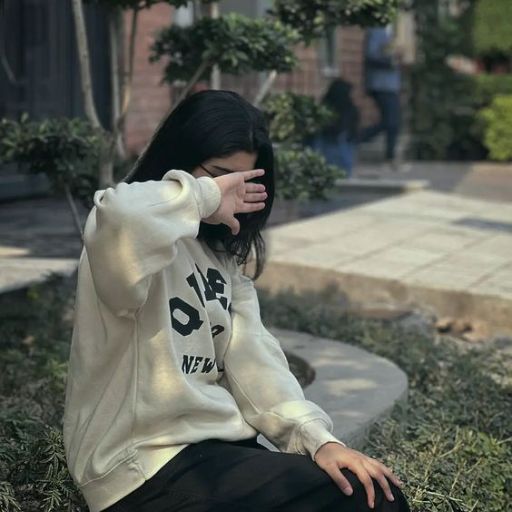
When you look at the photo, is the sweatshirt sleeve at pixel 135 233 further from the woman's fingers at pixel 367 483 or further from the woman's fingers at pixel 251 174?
the woman's fingers at pixel 367 483

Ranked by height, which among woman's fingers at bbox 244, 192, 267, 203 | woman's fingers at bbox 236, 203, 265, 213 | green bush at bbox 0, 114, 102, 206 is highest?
woman's fingers at bbox 244, 192, 267, 203

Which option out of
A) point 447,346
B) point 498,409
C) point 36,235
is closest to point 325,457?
point 498,409

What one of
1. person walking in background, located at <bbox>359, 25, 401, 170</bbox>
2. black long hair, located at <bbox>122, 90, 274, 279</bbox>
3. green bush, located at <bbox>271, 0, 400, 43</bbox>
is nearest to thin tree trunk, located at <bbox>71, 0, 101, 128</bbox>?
green bush, located at <bbox>271, 0, 400, 43</bbox>

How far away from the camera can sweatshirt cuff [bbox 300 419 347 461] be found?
8.13 feet

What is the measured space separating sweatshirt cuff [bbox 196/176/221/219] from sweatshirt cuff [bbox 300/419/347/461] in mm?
575

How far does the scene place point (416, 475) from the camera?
10.6 feet

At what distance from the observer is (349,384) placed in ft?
14.2

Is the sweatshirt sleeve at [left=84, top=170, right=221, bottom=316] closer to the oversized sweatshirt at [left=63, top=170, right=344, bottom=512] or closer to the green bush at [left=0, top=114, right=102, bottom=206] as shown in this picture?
the oversized sweatshirt at [left=63, top=170, right=344, bottom=512]

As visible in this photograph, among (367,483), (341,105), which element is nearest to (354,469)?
(367,483)

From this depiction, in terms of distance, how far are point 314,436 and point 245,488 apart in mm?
282

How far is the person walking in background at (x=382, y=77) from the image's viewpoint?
47.9 ft

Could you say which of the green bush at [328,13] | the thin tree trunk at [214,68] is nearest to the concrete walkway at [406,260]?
the thin tree trunk at [214,68]

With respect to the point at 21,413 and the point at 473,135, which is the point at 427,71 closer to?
the point at 473,135

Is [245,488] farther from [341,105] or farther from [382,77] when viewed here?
[382,77]
